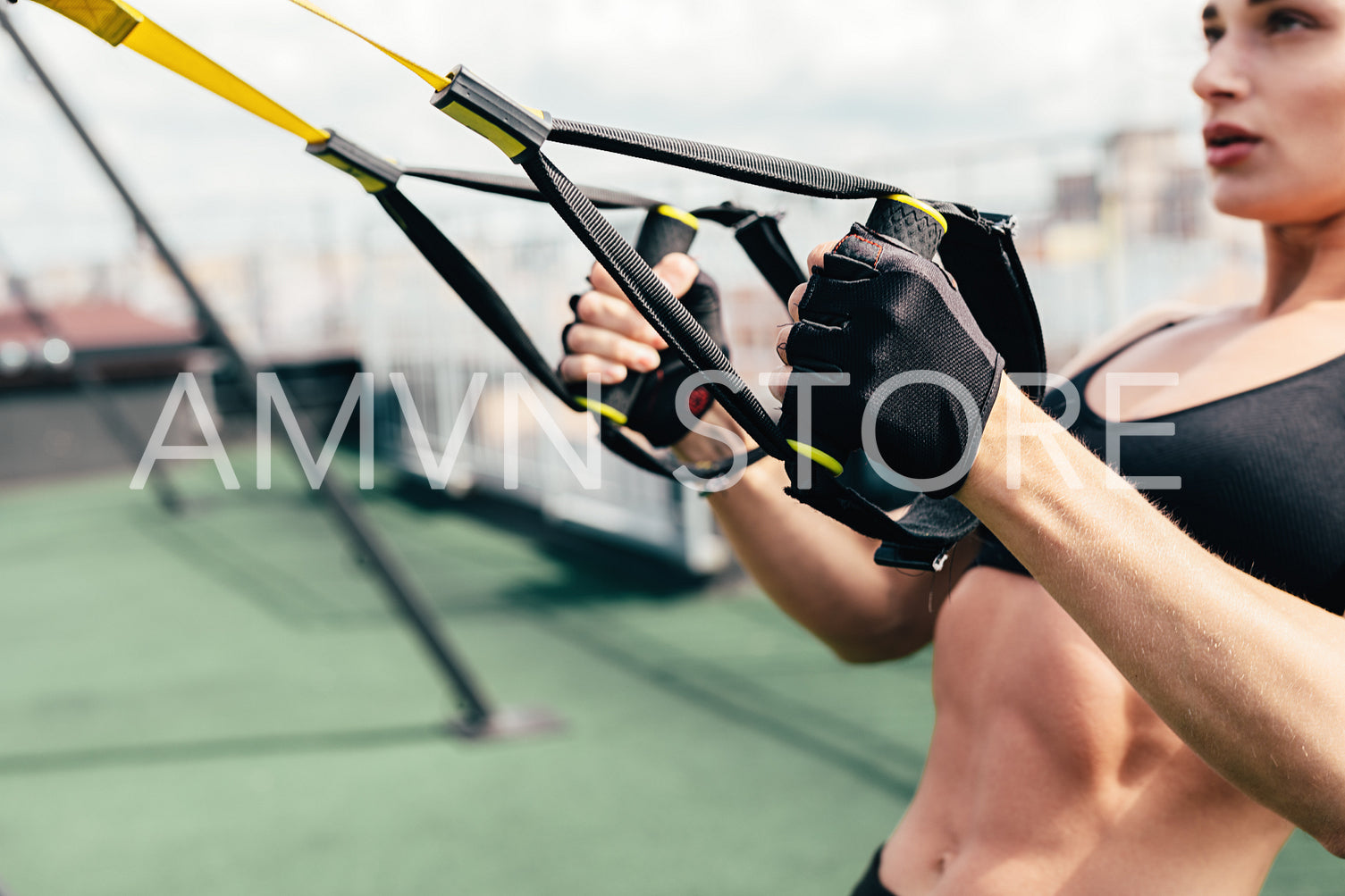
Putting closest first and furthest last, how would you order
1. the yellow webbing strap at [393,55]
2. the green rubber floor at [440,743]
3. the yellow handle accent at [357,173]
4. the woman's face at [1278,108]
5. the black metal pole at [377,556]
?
1. the yellow webbing strap at [393,55]
2. the yellow handle accent at [357,173]
3. the woman's face at [1278,108]
4. the green rubber floor at [440,743]
5. the black metal pole at [377,556]

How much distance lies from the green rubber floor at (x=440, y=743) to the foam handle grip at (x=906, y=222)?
7.29 ft

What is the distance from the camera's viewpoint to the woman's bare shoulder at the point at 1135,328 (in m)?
1.31

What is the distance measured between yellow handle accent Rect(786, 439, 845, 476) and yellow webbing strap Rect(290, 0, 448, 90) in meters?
0.33

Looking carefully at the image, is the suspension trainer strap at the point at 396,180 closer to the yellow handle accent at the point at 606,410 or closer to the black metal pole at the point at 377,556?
the yellow handle accent at the point at 606,410

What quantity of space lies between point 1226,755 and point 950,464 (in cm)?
30

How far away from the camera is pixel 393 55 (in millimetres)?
661

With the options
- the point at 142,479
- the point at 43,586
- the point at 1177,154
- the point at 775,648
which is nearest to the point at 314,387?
the point at 142,479

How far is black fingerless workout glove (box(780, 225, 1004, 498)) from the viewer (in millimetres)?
697

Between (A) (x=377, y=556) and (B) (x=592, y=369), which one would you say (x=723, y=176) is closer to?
(B) (x=592, y=369)

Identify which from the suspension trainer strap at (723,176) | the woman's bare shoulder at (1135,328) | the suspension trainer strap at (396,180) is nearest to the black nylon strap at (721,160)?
the suspension trainer strap at (723,176)

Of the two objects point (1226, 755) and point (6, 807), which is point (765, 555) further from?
A: point (6, 807)

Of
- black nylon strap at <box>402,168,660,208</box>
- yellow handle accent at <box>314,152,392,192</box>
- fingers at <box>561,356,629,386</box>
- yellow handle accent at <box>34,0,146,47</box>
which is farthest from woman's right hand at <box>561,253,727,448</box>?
yellow handle accent at <box>34,0,146,47</box>

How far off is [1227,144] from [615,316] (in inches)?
25.1

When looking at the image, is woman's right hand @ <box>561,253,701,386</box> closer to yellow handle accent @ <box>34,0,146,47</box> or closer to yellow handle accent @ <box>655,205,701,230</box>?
yellow handle accent @ <box>655,205,701,230</box>
